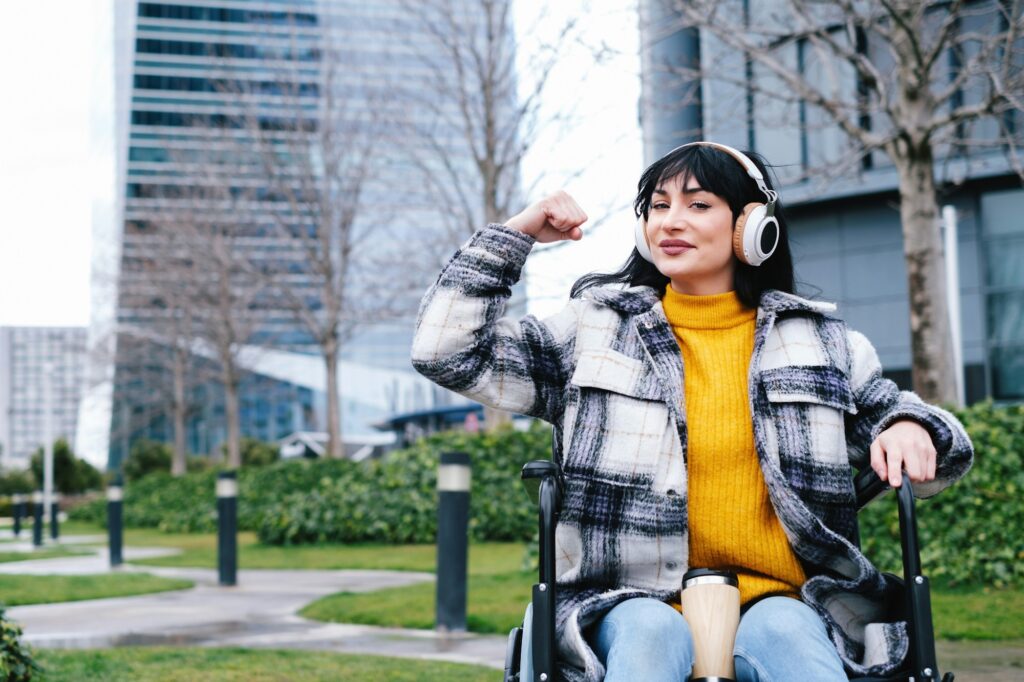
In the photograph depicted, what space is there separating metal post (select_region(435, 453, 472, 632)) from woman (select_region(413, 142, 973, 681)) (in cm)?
410

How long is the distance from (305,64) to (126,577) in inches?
514

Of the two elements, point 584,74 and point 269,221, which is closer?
point 584,74

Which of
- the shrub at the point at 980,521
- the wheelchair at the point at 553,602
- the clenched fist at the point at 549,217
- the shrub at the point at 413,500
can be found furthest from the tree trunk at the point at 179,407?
the wheelchair at the point at 553,602

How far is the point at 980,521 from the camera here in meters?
6.75

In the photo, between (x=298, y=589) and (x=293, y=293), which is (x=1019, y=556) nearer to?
(x=298, y=589)

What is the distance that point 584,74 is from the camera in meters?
14.8

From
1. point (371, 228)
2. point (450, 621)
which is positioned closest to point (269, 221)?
point (371, 228)

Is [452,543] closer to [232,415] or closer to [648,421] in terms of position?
[648,421]

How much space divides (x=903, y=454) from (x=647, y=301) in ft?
2.25

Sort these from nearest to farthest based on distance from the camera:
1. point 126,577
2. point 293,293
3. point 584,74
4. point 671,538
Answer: point 671,538
point 126,577
point 584,74
point 293,293

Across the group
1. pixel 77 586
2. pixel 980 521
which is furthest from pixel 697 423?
pixel 77 586

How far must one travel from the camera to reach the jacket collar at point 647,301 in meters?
2.67

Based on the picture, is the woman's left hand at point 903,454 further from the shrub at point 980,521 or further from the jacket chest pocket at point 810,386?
the shrub at point 980,521

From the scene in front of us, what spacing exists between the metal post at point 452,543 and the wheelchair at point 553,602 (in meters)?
4.33
